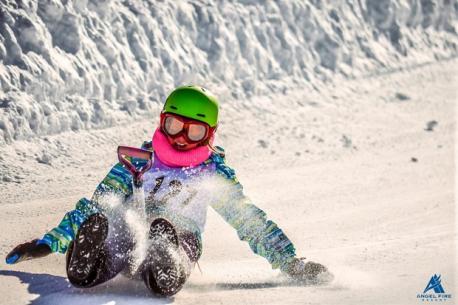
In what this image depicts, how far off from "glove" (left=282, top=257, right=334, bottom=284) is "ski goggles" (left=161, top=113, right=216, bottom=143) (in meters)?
1.03

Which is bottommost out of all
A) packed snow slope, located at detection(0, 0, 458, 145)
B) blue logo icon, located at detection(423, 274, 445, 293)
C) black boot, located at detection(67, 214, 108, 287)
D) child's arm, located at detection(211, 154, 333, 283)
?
black boot, located at detection(67, 214, 108, 287)

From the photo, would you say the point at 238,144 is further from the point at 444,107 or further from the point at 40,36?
the point at 444,107

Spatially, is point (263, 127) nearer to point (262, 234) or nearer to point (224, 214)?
point (224, 214)

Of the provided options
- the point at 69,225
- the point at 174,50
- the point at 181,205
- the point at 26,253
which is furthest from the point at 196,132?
the point at 174,50

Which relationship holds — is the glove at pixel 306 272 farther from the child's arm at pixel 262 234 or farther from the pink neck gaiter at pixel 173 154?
the pink neck gaiter at pixel 173 154

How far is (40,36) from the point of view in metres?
8.30

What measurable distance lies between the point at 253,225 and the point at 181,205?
512mm

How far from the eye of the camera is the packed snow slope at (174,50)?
8.13 meters

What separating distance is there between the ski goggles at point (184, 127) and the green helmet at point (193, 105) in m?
0.03

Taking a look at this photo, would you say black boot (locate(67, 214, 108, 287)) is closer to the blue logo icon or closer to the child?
the child

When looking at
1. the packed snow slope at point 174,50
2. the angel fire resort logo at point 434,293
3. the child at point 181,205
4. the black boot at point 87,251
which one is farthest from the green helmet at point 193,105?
the packed snow slope at point 174,50

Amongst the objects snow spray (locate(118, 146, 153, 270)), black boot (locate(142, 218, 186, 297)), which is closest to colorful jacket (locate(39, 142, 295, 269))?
snow spray (locate(118, 146, 153, 270))

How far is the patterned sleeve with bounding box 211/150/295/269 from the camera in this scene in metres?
5.60

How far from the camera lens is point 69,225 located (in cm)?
539
